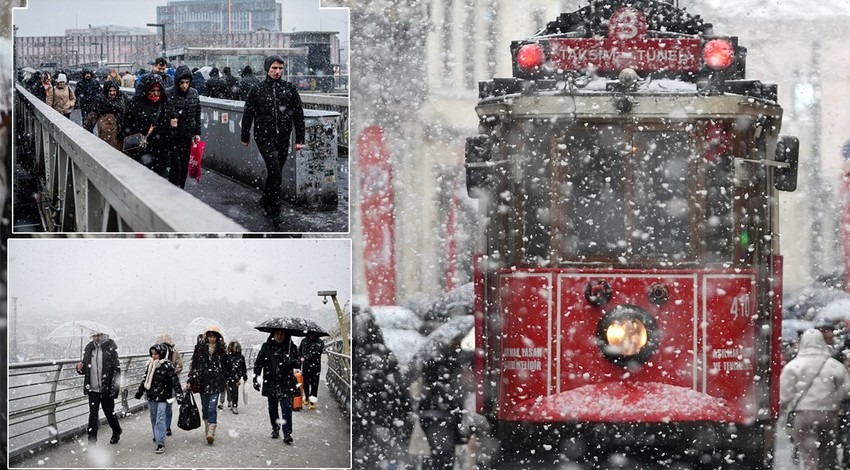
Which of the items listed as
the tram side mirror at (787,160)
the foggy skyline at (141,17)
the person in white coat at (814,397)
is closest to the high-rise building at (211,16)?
the foggy skyline at (141,17)

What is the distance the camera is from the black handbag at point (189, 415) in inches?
226

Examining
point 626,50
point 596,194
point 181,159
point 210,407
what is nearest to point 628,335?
point 596,194

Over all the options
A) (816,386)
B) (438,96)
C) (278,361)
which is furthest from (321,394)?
(438,96)

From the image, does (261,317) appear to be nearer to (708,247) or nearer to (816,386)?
(708,247)

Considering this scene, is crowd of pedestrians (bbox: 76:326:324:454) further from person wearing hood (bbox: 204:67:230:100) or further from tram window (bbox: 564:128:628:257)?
tram window (bbox: 564:128:628:257)

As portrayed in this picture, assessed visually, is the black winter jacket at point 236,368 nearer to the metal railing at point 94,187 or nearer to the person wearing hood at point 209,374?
the person wearing hood at point 209,374

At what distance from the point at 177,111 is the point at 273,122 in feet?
1.63

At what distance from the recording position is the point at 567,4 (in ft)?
26.9

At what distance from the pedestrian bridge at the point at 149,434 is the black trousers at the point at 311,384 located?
43mm

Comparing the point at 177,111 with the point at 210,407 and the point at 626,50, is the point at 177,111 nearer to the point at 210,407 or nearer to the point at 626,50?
the point at 210,407

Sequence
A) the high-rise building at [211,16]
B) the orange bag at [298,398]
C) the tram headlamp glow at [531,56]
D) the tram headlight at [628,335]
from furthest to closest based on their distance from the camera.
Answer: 1. the orange bag at [298,398]
2. the high-rise building at [211,16]
3. the tram headlamp glow at [531,56]
4. the tram headlight at [628,335]

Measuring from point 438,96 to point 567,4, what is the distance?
115cm

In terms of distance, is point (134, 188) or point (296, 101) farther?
point (296, 101)

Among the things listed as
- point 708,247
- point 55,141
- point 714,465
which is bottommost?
point 714,465
